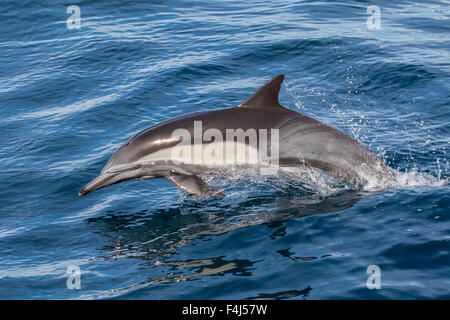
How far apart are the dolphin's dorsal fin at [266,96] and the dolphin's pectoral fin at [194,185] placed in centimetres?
133

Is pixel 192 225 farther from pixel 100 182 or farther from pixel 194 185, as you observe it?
pixel 100 182

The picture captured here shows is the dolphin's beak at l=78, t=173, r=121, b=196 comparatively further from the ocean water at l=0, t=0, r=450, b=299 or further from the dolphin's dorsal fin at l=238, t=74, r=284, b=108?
the dolphin's dorsal fin at l=238, t=74, r=284, b=108

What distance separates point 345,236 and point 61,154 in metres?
6.35

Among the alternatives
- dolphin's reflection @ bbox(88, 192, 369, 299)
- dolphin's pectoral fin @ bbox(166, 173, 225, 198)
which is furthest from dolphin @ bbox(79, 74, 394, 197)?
dolphin's reflection @ bbox(88, 192, 369, 299)

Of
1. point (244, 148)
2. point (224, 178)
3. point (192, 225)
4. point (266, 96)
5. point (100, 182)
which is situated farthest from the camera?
point (224, 178)

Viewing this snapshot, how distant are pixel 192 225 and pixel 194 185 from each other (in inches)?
24.8

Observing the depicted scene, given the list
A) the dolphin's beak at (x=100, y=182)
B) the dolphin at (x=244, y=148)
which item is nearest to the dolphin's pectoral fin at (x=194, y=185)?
the dolphin at (x=244, y=148)

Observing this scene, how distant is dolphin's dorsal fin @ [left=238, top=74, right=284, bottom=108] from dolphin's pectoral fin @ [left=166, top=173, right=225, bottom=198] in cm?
133

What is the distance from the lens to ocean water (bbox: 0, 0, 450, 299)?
25.8ft

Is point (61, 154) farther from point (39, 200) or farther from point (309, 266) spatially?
point (309, 266)

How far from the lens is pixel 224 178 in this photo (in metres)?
10.4

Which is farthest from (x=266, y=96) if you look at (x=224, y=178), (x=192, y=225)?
(x=192, y=225)
